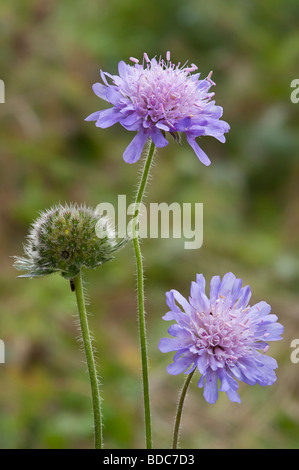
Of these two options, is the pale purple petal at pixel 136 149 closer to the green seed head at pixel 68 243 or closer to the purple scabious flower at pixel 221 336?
the green seed head at pixel 68 243

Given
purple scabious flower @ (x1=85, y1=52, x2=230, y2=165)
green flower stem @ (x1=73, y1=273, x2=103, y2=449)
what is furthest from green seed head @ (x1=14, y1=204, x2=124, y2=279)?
purple scabious flower @ (x1=85, y1=52, x2=230, y2=165)

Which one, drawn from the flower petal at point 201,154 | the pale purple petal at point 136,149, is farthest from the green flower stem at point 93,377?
the flower petal at point 201,154

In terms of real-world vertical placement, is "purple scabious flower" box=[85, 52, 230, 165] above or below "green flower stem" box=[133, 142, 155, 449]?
above

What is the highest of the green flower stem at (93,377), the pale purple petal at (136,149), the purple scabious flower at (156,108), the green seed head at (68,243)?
the purple scabious flower at (156,108)

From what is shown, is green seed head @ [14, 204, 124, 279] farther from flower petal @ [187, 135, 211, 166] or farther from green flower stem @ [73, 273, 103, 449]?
flower petal @ [187, 135, 211, 166]

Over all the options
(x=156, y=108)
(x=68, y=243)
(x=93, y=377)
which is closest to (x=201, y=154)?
(x=156, y=108)

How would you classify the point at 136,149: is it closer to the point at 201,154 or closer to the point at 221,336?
the point at 201,154
